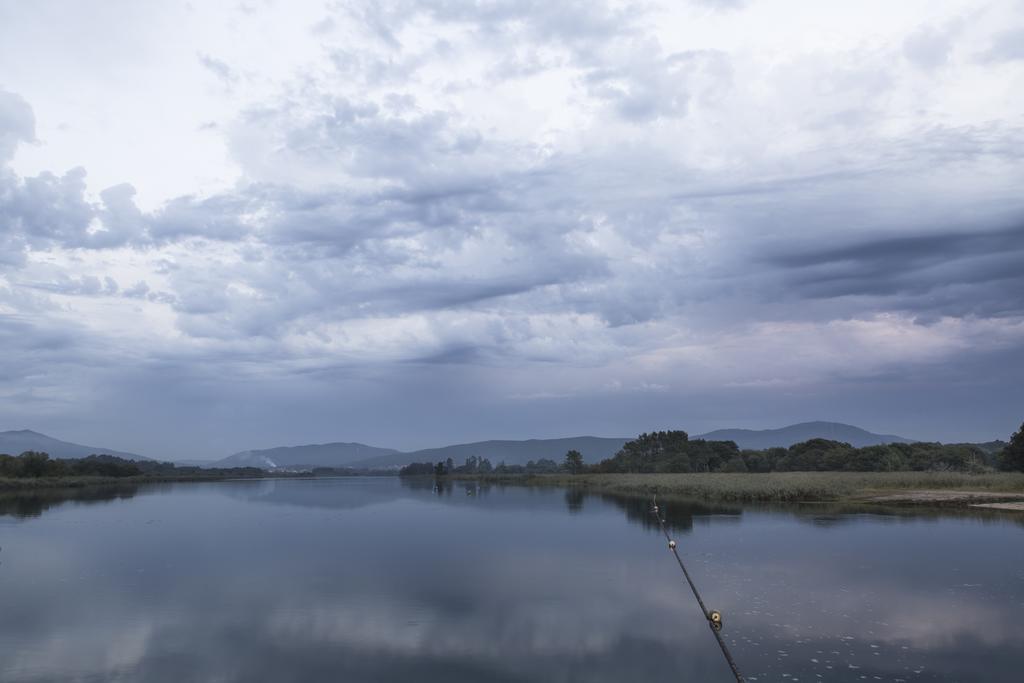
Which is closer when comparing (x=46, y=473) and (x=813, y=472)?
(x=813, y=472)

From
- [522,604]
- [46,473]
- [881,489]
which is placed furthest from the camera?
[46,473]

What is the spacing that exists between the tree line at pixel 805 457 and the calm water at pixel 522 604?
52.4 metres

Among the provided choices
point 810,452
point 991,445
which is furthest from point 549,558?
point 991,445

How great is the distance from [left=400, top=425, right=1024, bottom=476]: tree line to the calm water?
52402mm

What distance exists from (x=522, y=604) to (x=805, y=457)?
99173 mm

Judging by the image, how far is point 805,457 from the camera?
109 metres

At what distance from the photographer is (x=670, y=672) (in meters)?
15.4

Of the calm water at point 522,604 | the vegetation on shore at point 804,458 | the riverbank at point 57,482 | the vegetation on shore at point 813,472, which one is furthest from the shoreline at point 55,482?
the vegetation on shore at point 804,458

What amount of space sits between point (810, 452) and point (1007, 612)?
97043 mm

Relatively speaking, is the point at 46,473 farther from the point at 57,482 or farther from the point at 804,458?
the point at 804,458

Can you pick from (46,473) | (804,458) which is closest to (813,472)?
(804,458)

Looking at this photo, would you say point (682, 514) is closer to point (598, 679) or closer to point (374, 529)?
point (374, 529)

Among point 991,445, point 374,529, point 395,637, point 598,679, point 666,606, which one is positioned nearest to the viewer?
point 598,679

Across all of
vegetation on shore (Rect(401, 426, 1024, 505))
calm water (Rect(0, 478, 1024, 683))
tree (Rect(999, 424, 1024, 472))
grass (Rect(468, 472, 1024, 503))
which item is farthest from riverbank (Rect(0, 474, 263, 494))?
tree (Rect(999, 424, 1024, 472))
